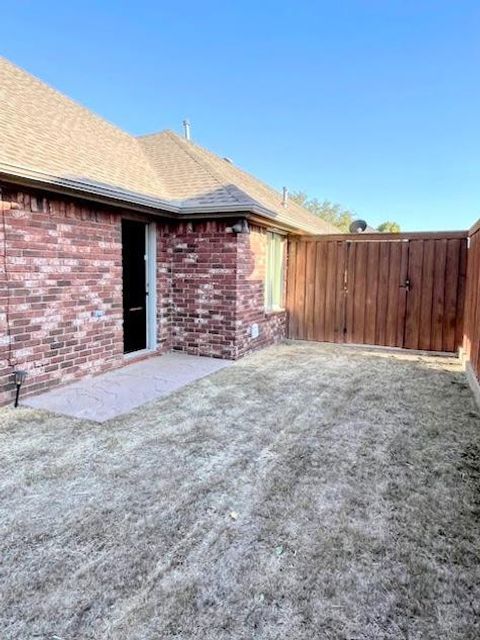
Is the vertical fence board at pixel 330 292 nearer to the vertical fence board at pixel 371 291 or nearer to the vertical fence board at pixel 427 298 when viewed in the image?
the vertical fence board at pixel 371 291

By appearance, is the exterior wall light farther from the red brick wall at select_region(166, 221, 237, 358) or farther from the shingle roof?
the shingle roof

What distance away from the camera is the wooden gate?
7.85m

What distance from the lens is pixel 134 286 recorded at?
672 centimetres

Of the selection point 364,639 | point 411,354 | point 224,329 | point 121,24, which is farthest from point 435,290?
point 121,24

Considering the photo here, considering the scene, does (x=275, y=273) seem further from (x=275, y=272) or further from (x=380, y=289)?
(x=380, y=289)

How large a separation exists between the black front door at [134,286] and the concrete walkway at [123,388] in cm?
44

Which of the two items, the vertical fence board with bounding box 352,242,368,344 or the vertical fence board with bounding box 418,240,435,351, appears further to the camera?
the vertical fence board with bounding box 352,242,368,344

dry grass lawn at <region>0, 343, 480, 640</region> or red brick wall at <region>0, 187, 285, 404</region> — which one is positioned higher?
red brick wall at <region>0, 187, 285, 404</region>

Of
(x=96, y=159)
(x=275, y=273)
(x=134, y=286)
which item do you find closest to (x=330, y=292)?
(x=275, y=273)

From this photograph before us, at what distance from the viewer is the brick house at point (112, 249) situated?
4.69m

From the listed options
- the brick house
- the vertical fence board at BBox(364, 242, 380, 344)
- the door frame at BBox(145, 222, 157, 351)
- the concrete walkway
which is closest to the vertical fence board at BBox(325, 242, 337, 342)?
the vertical fence board at BBox(364, 242, 380, 344)

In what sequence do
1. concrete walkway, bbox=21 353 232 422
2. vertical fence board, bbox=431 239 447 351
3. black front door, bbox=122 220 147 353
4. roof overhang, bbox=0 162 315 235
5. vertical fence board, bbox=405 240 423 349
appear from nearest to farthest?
roof overhang, bbox=0 162 315 235 → concrete walkway, bbox=21 353 232 422 → black front door, bbox=122 220 147 353 → vertical fence board, bbox=431 239 447 351 → vertical fence board, bbox=405 240 423 349

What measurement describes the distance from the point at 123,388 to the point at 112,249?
1.99 meters

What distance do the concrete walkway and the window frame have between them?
84.8 inches
